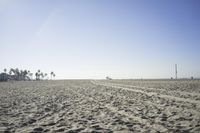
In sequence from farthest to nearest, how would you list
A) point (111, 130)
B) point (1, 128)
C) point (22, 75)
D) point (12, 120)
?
point (22, 75), point (12, 120), point (1, 128), point (111, 130)

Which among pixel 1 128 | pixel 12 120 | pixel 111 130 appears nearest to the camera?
pixel 111 130

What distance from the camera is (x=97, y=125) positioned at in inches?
313

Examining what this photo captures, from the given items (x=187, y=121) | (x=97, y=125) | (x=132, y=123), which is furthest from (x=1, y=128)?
(x=187, y=121)

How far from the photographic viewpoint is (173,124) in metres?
7.64

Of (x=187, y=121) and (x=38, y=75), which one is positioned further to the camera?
(x=38, y=75)

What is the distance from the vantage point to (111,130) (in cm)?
722

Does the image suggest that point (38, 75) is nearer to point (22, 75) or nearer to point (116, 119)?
point (22, 75)

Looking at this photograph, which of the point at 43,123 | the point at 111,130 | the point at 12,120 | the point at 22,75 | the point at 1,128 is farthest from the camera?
the point at 22,75

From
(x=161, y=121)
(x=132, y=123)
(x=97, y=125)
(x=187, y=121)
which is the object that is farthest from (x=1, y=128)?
(x=187, y=121)

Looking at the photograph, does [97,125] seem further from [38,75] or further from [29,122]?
[38,75]

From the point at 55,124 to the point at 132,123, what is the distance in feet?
9.85

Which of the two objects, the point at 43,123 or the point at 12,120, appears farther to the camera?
the point at 12,120

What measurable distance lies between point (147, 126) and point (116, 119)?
1.71 m

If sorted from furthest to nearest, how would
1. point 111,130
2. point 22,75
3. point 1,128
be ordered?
point 22,75
point 1,128
point 111,130
